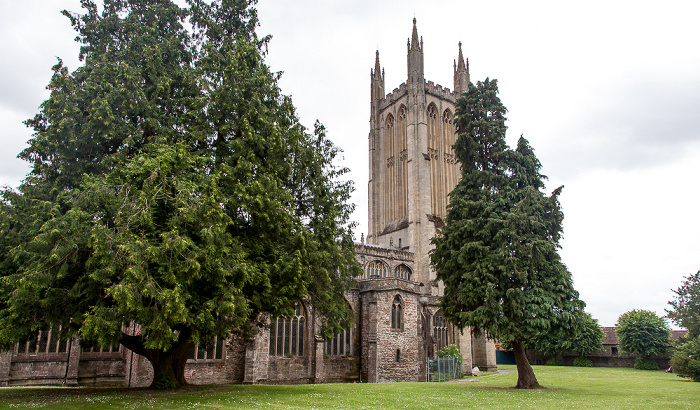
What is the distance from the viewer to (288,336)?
102 feet

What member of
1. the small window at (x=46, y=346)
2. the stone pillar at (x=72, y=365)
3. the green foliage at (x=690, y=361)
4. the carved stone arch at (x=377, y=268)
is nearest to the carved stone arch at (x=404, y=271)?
the carved stone arch at (x=377, y=268)

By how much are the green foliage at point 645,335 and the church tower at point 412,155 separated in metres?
23.2

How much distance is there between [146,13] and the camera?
20266 millimetres

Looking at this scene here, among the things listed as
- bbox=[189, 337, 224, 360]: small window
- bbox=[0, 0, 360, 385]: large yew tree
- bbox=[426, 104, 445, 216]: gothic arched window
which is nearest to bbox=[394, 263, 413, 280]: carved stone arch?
bbox=[426, 104, 445, 216]: gothic arched window

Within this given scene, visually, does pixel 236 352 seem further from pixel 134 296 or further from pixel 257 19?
pixel 257 19

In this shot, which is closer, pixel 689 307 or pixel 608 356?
pixel 689 307

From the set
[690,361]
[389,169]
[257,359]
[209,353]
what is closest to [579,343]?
[690,361]

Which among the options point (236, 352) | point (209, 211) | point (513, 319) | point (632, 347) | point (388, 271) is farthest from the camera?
point (632, 347)

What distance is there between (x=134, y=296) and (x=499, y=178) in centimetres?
1790

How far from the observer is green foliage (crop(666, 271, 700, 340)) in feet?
113

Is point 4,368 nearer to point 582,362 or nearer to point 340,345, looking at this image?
point 340,345

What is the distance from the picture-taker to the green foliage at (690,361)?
105ft

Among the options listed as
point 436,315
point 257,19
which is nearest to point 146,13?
point 257,19

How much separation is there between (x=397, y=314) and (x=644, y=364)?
34768 millimetres
